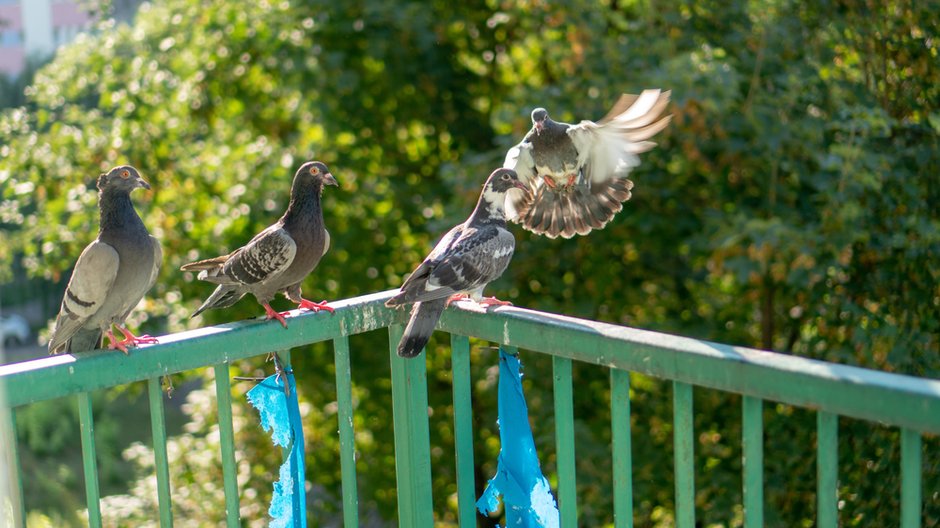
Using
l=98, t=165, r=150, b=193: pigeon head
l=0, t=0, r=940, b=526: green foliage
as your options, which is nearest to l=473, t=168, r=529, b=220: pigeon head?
l=98, t=165, r=150, b=193: pigeon head

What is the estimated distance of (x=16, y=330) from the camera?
9078 mm

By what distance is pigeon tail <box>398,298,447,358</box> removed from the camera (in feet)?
6.73

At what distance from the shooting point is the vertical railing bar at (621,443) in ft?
Answer: 5.47

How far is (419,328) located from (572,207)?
1.39 m

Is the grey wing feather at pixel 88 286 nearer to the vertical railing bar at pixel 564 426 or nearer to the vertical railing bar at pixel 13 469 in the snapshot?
the vertical railing bar at pixel 13 469

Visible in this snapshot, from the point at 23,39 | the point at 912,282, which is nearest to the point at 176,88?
the point at 23,39

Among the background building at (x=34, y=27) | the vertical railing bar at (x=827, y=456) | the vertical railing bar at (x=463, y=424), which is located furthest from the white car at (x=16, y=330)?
the vertical railing bar at (x=827, y=456)

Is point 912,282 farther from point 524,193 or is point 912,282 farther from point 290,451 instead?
point 290,451

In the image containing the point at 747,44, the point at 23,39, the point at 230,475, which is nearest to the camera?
the point at 230,475

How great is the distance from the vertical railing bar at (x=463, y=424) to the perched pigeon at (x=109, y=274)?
73 centimetres

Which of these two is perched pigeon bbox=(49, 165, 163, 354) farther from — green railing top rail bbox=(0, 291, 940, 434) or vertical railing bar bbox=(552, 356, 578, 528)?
vertical railing bar bbox=(552, 356, 578, 528)

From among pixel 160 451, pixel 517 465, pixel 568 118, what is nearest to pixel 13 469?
pixel 160 451

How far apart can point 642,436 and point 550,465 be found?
64 cm

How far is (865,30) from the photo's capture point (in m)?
4.21
